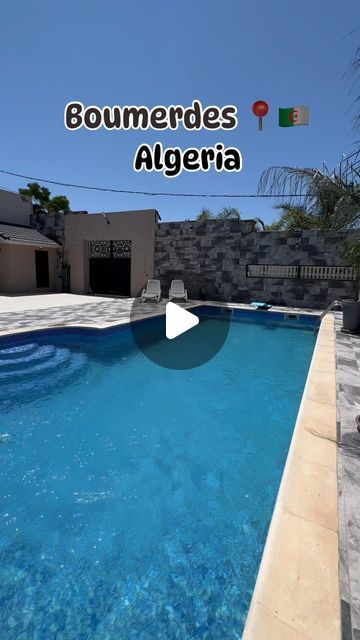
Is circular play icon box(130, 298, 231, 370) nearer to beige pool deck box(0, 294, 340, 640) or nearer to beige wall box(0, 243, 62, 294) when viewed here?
beige pool deck box(0, 294, 340, 640)

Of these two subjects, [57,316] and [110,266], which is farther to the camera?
[110,266]

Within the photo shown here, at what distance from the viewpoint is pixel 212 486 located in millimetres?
2861

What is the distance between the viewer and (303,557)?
4.92ft

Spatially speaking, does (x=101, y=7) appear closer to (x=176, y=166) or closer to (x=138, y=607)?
(x=176, y=166)

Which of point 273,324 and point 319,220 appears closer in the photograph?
point 319,220

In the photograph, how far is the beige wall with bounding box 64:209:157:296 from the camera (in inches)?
591

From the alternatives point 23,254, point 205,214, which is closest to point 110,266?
point 23,254

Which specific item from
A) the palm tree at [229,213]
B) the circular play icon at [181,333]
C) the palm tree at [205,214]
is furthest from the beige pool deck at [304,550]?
the palm tree at [205,214]

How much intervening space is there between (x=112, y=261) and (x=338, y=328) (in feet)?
40.0

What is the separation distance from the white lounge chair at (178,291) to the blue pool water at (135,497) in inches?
300

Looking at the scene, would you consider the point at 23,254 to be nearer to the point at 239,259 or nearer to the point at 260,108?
the point at 239,259

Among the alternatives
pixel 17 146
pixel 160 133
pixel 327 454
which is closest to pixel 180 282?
pixel 160 133

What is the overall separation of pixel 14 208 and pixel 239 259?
509 inches


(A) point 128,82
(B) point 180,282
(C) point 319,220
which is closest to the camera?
(C) point 319,220
